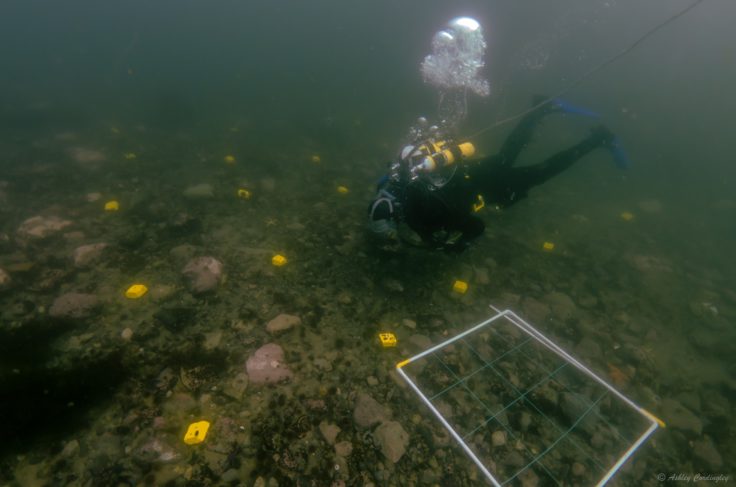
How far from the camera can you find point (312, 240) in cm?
625

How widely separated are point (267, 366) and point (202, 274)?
Answer: 6.12 ft

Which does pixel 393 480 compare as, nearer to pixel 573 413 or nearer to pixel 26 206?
pixel 573 413

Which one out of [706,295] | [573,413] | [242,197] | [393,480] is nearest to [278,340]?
[393,480]

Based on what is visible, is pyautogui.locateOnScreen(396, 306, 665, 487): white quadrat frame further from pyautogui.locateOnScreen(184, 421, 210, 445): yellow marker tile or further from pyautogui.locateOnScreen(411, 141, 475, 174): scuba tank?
pyautogui.locateOnScreen(411, 141, 475, 174): scuba tank

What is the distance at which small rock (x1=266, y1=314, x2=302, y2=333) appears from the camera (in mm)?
4332

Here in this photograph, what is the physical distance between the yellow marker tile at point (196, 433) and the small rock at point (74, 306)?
7.80 feet

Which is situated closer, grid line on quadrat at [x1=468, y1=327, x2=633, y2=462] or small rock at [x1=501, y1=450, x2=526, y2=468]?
small rock at [x1=501, y1=450, x2=526, y2=468]

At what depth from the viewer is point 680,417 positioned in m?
4.16

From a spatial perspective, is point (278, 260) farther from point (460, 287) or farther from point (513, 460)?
point (513, 460)

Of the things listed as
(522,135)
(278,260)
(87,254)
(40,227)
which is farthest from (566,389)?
(40,227)

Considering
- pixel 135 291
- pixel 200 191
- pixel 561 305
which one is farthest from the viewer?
pixel 200 191

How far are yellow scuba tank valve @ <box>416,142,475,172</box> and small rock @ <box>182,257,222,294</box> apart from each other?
3.33 meters

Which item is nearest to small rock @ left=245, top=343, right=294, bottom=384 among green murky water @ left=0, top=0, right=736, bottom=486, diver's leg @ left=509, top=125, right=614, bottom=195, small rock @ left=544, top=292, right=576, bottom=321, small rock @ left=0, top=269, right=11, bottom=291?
green murky water @ left=0, top=0, right=736, bottom=486

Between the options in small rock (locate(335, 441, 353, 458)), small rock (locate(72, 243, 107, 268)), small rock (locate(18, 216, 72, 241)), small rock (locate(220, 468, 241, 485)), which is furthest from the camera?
small rock (locate(18, 216, 72, 241))
